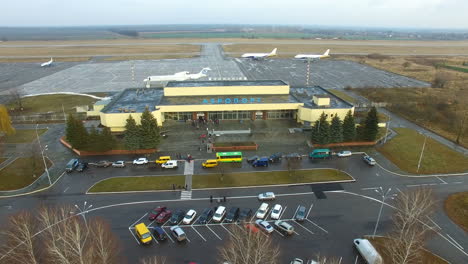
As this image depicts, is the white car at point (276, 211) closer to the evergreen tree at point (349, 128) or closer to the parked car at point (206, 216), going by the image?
the parked car at point (206, 216)

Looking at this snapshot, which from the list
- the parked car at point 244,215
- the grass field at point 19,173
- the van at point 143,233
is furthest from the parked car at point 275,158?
the grass field at point 19,173

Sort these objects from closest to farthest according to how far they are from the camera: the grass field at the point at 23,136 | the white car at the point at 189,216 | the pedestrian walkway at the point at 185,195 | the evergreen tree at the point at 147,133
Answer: the white car at the point at 189,216, the pedestrian walkway at the point at 185,195, the evergreen tree at the point at 147,133, the grass field at the point at 23,136

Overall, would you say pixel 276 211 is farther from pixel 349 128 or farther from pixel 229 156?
pixel 349 128

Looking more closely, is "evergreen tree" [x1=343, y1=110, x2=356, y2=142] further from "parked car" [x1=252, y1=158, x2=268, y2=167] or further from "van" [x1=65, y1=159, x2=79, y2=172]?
"van" [x1=65, y1=159, x2=79, y2=172]

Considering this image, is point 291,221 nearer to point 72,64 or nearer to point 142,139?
point 142,139

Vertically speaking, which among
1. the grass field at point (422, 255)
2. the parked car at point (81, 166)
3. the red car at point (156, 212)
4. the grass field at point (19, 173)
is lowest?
the grass field at point (422, 255)
